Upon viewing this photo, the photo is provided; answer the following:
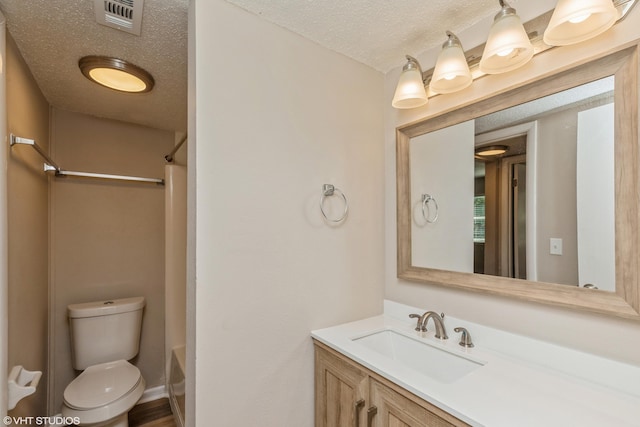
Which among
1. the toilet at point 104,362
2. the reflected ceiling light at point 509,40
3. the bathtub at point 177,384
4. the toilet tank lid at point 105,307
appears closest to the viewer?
the reflected ceiling light at point 509,40

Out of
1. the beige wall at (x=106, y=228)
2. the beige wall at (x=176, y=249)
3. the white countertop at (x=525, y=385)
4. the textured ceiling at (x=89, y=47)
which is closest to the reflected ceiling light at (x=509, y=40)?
the white countertop at (x=525, y=385)

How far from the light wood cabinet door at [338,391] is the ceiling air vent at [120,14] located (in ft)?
5.52

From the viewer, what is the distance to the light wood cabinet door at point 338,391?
1149 mm

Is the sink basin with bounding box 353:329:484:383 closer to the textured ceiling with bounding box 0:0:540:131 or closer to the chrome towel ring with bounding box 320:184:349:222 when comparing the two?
the chrome towel ring with bounding box 320:184:349:222

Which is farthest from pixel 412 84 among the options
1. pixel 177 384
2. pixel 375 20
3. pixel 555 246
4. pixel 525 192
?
pixel 177 384

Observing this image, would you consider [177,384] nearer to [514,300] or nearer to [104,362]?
[104,362]

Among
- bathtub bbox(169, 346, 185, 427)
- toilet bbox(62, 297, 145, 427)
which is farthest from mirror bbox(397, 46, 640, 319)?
toilet bbox(62, 297, 145, 427)

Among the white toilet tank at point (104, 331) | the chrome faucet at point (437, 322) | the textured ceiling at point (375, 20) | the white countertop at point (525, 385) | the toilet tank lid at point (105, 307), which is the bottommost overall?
the white toilet tank at point (104, 331)

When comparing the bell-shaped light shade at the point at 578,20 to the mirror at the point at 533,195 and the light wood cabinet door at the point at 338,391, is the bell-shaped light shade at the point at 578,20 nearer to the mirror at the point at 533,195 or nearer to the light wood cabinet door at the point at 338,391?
the mirror at the point at 533,195

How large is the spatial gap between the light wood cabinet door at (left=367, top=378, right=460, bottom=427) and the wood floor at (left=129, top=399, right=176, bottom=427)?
5.94 ft

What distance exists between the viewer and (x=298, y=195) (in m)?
1.41

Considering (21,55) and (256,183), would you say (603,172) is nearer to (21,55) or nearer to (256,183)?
(256,183)

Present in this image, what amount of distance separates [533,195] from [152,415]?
286 centimetres

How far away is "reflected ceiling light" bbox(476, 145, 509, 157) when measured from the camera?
1.28 m
